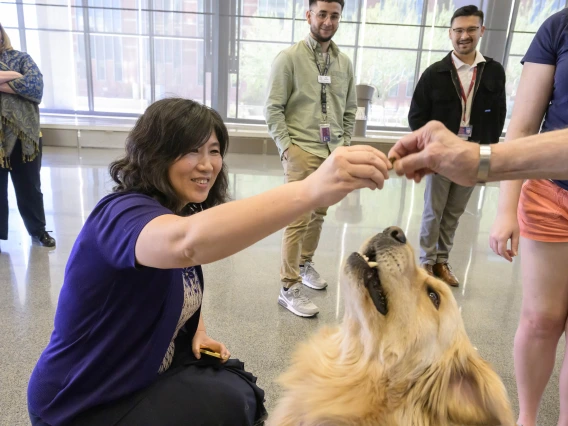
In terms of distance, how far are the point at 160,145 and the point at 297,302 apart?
175 cm

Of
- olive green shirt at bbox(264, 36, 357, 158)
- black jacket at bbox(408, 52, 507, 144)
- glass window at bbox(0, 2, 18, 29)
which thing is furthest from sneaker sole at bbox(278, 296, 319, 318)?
glass window at bbox(0, 2, 18, 29)

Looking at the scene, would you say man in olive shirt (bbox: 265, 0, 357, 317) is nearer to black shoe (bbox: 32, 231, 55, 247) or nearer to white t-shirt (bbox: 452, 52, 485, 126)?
white t-shirt (bbox: 452, 52, 485, 126)

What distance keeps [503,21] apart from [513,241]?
880 cm

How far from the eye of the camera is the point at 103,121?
345 inches

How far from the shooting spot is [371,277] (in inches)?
52.1

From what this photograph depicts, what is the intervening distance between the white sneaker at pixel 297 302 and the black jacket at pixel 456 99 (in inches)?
63.4

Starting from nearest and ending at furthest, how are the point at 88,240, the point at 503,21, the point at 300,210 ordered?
the point at 300,210
the point at 88,240
the point at 503,21

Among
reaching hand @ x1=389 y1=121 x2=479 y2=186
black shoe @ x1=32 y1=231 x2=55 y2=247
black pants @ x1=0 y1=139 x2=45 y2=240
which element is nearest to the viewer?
reaching hand @ x1=389 y1=121 x2=479 y2=186

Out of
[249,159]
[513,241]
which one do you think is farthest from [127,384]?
[249,159]

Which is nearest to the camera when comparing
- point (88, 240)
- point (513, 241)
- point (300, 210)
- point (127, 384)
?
point (300, 210)

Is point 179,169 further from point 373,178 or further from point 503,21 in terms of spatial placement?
point 503,21

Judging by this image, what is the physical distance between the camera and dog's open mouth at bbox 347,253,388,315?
50.6 inches

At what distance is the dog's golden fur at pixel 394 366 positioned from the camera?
114cm

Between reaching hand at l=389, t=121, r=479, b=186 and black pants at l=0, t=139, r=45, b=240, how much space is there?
326 cm
